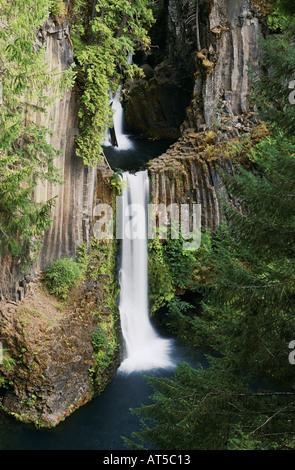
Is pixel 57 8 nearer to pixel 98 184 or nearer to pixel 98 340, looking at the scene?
pixel 98 184

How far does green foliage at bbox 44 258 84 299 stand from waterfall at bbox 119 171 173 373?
1.96 m

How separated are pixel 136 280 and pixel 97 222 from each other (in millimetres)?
2105

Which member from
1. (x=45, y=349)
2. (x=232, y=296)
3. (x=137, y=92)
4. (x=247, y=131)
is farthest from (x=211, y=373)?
(x=137, y=92)

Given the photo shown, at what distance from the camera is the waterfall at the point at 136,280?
35.4 feet

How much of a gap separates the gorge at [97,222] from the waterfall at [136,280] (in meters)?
0.04

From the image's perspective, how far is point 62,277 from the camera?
356 inches

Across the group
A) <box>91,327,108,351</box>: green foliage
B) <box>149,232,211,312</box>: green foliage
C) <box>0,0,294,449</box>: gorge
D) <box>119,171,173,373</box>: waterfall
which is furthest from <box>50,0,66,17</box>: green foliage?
<box>91,327,108,351</box>: green foliage

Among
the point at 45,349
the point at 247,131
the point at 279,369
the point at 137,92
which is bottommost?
the point at 45,349

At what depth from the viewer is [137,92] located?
16.1 meters

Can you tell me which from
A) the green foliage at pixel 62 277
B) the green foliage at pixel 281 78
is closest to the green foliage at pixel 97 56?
the green foliage at pixel 62 277

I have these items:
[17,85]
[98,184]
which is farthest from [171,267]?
[17,85]

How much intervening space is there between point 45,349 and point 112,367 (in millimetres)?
2082

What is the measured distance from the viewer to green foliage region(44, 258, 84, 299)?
29.6 feet
